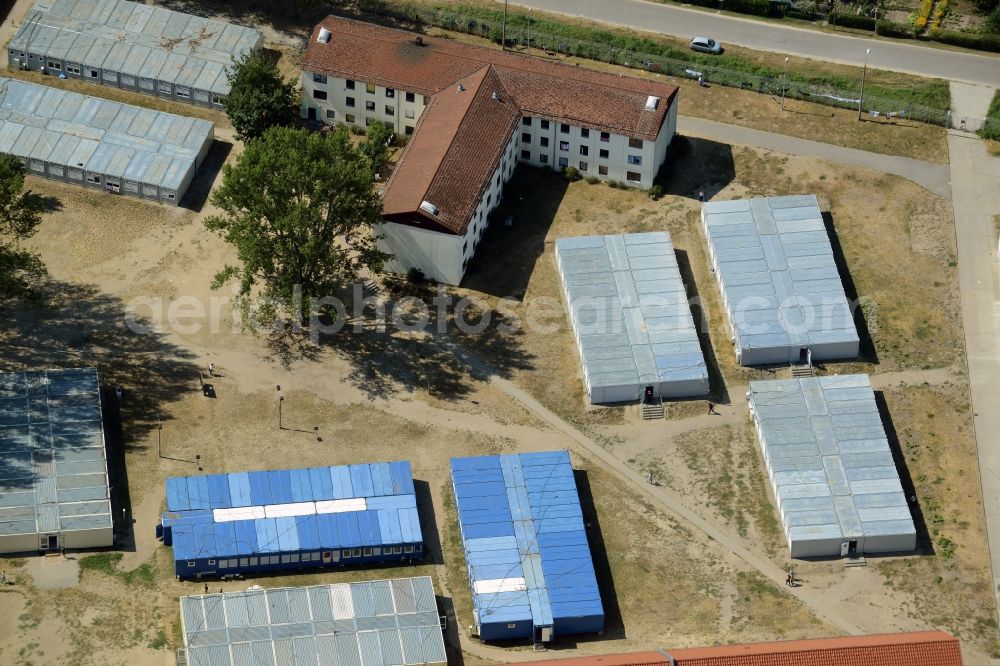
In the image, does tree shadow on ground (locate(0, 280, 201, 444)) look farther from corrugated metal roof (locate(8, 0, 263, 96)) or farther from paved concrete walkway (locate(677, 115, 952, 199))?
paved concrete walkway (locate(677, 115, 952, 199))

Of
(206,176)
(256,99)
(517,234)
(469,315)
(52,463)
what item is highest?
(256,99)

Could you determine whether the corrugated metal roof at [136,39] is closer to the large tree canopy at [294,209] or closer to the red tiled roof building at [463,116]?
the red tiled roof building at [463,116]

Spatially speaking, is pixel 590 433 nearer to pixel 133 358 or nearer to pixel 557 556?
pixel 557 556

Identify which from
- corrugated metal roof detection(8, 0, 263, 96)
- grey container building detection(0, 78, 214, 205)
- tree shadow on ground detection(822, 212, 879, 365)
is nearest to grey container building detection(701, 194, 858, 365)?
tree shadow on ground detection(822, 212, 879, 365)

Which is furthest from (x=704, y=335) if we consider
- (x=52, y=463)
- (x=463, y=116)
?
(x=52, y=463)

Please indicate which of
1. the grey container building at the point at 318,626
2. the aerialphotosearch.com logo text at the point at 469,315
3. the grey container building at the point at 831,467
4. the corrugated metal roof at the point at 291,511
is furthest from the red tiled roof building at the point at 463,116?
the grey container building at the point at 318,626

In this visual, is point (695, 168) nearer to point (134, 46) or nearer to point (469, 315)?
point (469, 315)
